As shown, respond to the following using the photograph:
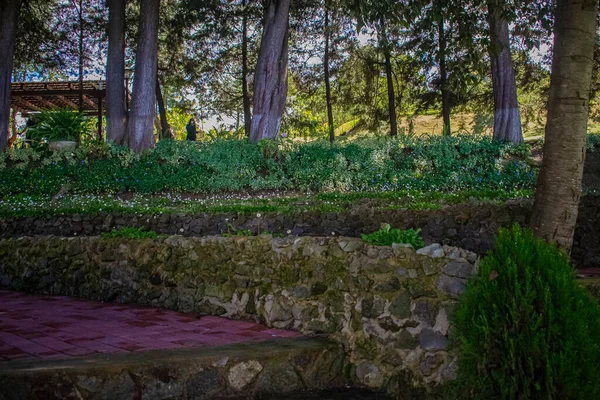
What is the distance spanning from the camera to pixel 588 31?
4605 mm

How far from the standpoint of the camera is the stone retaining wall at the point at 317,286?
407cm

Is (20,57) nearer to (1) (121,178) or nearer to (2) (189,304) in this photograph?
(1) (121,178)

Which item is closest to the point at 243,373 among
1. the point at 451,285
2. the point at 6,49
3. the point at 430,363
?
the point at 430,363

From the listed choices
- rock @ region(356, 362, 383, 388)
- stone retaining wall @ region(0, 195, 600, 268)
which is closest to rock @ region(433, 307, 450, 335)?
rock @ region(356, 362, 383, 388)

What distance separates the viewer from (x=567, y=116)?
15.2 ft

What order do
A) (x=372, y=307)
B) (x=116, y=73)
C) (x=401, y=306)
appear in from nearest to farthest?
Answer: (x=401, y=306) → (x=372, y=307) → (x=116, y=73)

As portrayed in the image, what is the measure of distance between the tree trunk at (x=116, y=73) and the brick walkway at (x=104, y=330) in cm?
1043

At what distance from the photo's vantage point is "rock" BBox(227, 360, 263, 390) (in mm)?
3945

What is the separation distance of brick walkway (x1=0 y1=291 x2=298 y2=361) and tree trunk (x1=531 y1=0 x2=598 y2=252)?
230cm

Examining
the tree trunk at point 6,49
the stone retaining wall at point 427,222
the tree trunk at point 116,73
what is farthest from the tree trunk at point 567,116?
the tree trunk at point 6,49

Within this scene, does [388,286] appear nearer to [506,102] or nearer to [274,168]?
[274,168]

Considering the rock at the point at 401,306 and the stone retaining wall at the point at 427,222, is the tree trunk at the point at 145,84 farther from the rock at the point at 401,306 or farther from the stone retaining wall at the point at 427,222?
the rock at the point at 401,306

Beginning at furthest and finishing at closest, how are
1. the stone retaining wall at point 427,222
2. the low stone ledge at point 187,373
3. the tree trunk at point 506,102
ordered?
the tree trunk at point 506,102 < the stone retaining wall at point 427,222 < the low stone ledge at point 187,373

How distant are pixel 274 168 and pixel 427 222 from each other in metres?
6.73
